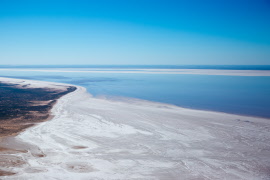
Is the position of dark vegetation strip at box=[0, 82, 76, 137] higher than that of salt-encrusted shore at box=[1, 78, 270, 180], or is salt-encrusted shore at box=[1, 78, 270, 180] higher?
dark vegetation strip at box=[0, 82, 76, 137]

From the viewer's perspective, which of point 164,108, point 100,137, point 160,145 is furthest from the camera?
point 164,108

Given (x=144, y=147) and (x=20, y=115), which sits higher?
(x=20, y=115)

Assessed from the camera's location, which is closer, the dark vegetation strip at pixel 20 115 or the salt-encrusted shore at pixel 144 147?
the salt-encrusted shore at pixel 144 147

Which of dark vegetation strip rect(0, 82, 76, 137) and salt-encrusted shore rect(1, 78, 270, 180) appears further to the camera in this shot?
dark vegetation strip rect(0, 82, 76, 137)

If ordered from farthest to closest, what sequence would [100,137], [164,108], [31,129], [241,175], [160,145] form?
[164,108] < [31,129] < [100,137] < [160,145] < [241,175]

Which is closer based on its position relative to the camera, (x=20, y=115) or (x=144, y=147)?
(x=144, y=147)

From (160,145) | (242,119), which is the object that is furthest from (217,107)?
(160,145)

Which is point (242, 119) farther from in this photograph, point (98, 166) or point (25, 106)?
point (25, 106)

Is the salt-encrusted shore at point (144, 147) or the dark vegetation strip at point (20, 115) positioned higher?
the dark vegetation strip at point (20, 115)
